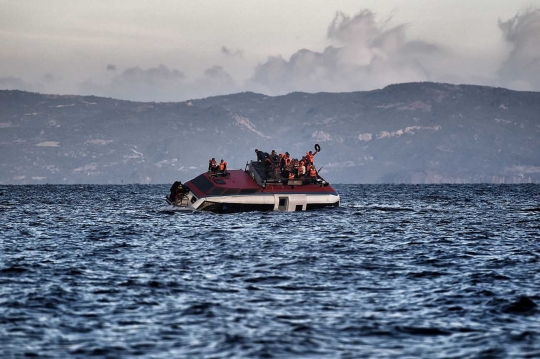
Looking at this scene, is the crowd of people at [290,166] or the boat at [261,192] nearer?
the boat at [261,192]

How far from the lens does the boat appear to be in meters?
51.8

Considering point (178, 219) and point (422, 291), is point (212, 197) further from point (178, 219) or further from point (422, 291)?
point (422, 291)

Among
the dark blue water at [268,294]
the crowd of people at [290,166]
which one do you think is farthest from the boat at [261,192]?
the dark blue water at [268,294]

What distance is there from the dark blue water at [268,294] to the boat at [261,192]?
29.4ft

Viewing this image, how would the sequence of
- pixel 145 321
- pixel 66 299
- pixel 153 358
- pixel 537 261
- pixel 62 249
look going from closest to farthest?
pixel 153 358
pixel 145 321
pixel 66 299
pixel 537 261
pixel 62 249

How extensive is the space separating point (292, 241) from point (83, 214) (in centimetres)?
2819

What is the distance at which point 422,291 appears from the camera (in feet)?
75.7

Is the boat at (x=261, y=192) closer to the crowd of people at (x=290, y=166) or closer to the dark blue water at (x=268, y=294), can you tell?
the crowd of people at (x=290, y=166)

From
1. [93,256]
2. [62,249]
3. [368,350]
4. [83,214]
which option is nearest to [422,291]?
[368,350]

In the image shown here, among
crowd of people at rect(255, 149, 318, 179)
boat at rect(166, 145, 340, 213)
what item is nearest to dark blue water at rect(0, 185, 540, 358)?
boat at rect(166, 145, 340, 213)

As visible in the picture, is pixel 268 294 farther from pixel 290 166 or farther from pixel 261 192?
pixel 290 166

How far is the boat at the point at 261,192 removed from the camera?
170 ft

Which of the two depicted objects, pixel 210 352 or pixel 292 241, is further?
pixel 292 241

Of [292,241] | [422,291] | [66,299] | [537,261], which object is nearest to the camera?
[66,299]
